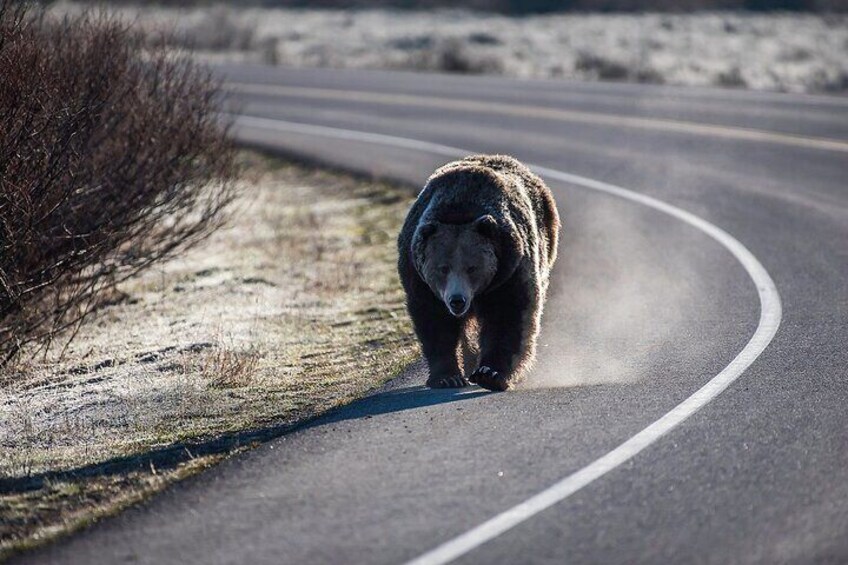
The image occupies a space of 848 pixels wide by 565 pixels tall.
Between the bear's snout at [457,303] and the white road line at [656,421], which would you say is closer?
the white road line at [656,421]

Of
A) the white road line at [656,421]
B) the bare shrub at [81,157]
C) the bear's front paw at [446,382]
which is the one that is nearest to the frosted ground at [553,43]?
the white road line at [656,421]

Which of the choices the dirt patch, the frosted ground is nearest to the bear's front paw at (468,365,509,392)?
the dirt patch

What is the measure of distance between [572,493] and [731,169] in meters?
14.4

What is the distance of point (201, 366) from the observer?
10992 mm

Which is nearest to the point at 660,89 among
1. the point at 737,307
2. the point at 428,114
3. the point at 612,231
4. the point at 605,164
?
the point at 428,114

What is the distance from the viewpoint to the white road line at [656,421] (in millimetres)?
6379

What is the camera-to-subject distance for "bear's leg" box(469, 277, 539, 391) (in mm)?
9570

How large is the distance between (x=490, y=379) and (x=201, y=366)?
2.71m

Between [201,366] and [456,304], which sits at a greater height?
[456,304]

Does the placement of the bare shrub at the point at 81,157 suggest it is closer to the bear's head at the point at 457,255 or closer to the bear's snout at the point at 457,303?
the bear's head at the point at 457,255

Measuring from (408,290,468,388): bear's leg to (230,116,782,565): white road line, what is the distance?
1.73 meters

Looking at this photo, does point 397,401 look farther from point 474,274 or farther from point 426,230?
point 426,230

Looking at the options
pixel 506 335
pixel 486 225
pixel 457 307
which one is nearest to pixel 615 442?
pixel 457 307

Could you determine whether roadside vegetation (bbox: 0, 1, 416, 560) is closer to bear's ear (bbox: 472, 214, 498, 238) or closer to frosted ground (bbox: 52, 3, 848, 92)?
bear's ear (bbox: 472, 214, 498, 238)
